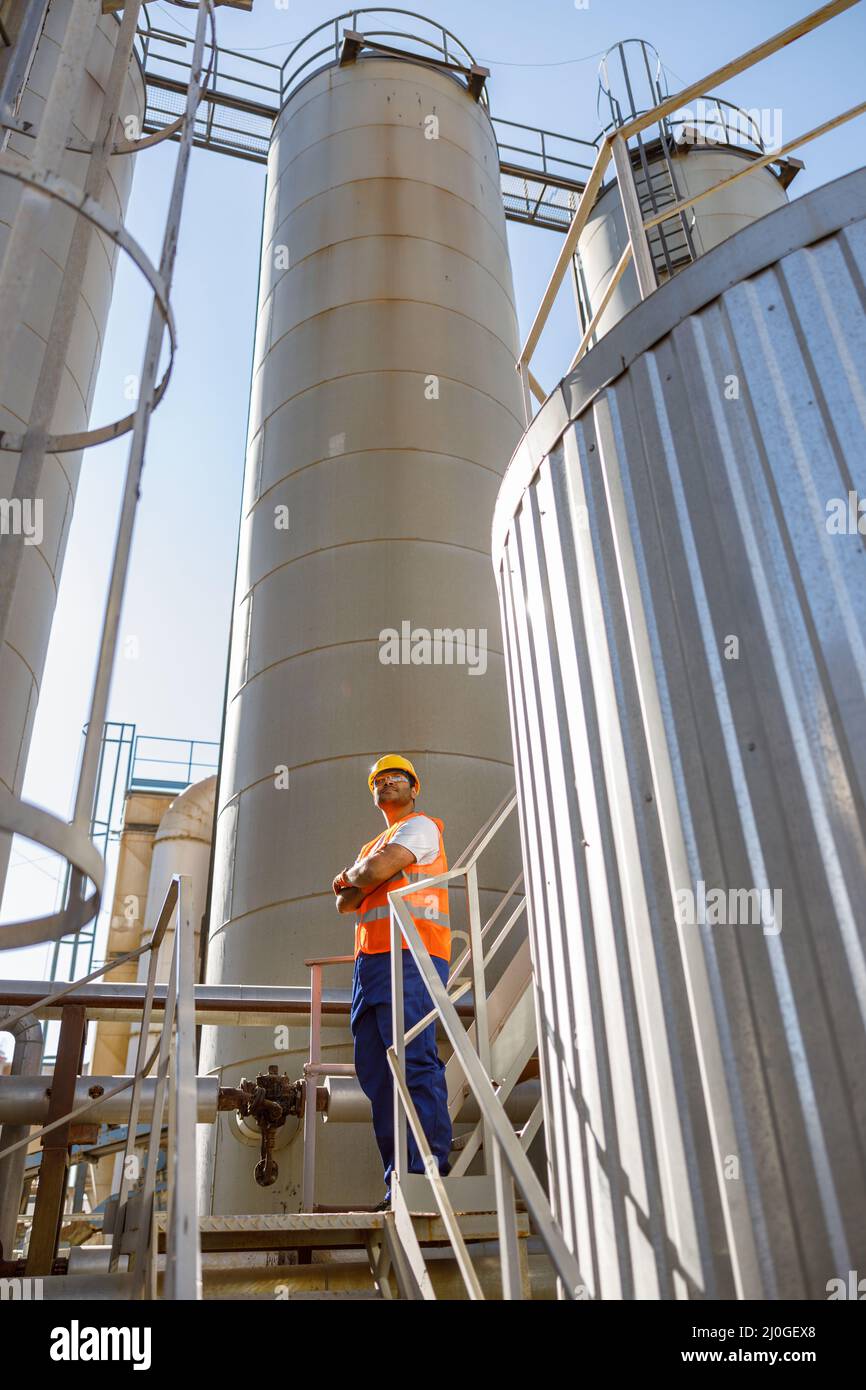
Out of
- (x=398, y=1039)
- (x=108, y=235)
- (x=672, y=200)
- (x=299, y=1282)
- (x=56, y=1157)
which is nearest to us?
(x=108, y=235)

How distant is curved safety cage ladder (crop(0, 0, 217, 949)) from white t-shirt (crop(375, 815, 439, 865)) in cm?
219

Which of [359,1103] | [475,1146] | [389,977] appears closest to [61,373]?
[389,977]

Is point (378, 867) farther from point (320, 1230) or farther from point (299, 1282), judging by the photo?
point (299, 1282)

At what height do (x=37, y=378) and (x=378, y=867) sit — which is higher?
(x=37, y=378)

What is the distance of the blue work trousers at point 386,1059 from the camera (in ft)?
14.3

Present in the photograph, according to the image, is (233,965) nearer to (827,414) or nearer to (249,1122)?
(249,1122)

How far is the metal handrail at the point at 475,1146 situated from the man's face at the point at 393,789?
65 centimetres

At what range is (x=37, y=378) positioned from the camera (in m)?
7.56

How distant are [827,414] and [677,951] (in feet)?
5.39

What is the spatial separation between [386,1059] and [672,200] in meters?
12.0

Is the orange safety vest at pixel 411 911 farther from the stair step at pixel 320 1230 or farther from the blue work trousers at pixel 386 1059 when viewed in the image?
the stair step at pixel 320 1230

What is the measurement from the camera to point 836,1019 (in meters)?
2.63

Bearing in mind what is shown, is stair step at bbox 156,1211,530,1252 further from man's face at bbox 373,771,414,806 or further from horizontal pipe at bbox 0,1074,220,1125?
man's face at bbox 373,771,414,806

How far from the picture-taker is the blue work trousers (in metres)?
4.37
